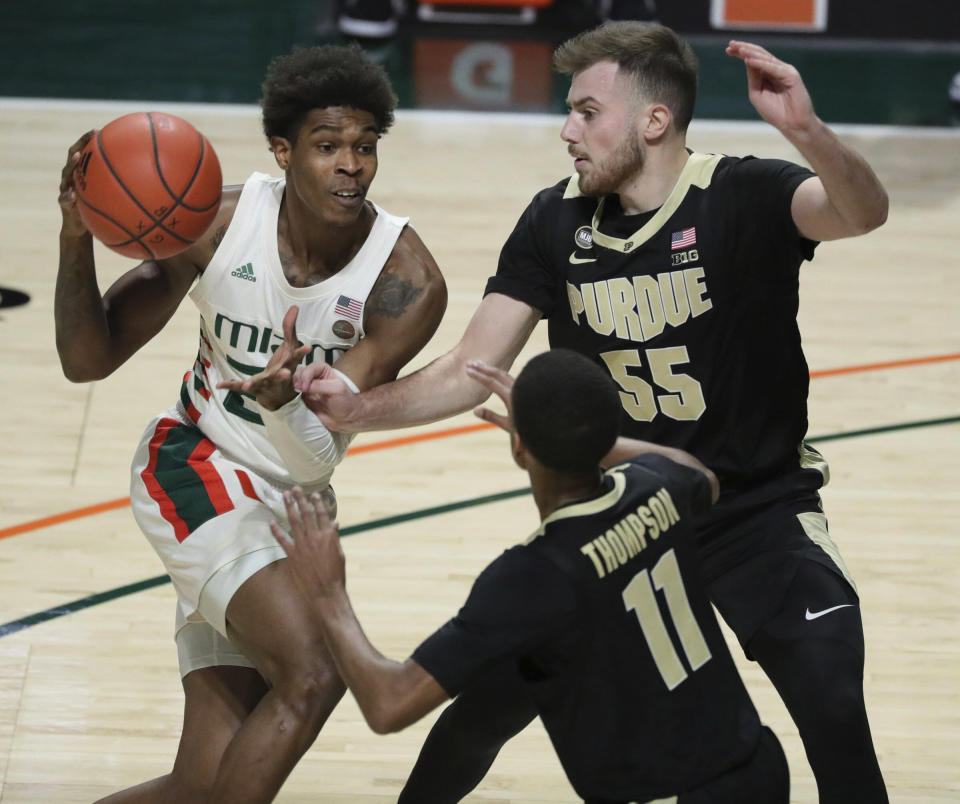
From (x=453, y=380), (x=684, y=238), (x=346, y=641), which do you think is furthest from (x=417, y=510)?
(x=346, y=641)

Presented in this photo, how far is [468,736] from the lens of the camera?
3705 mm

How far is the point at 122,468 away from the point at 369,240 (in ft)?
8.97

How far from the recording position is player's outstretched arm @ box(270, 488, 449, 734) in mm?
2857

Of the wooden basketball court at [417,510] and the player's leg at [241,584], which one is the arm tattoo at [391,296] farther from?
the wooden basketball court at [417,510]

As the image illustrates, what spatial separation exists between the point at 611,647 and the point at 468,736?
908 mm

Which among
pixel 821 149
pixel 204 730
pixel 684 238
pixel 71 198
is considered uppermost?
pixel 821 149

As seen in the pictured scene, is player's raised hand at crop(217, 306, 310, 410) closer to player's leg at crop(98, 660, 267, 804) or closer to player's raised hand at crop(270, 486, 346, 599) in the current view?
player's raised hand at crop(270, 486, 346, 599)

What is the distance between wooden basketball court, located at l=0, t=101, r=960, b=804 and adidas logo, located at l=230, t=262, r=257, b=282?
5.19 ft

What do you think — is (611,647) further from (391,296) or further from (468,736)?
(391,296)

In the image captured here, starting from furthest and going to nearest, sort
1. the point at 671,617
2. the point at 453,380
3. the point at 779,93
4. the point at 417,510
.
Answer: the point at 417,510 < the point at 453,380 < the point at 779,93 < the point at 671,617

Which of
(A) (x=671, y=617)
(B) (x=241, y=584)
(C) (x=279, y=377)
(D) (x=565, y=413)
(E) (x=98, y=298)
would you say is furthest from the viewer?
(E) (x=98, y=298)

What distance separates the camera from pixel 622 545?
116 inches

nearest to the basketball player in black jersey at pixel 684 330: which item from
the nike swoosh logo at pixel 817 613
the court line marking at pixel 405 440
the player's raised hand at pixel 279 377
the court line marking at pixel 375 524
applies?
the nike swoosh logo at pixel 817 613

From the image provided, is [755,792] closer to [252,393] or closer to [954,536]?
[252,393]
